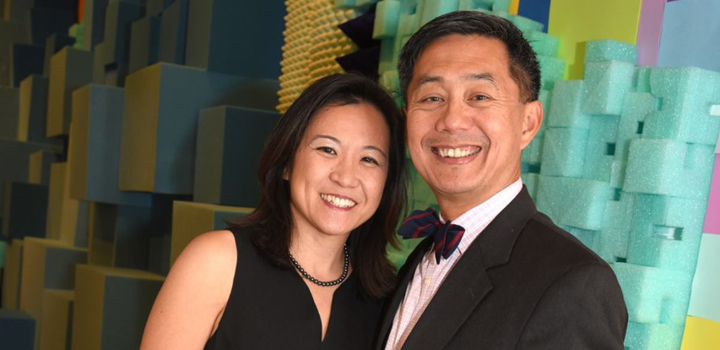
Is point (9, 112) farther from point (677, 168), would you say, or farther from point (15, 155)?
point (677, 168)

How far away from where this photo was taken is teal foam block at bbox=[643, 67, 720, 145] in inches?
62.9

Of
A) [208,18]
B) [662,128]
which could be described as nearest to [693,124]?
[662,128]

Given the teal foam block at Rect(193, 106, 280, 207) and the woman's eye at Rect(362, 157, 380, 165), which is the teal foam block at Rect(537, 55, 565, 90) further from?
the teal foam block at Rect(193, 106, 280, 207)

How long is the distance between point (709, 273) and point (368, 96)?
0.87 meters

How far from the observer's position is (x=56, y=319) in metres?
4.73

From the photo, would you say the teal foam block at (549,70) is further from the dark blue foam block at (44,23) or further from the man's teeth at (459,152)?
the dark blue foam block at (44,23)

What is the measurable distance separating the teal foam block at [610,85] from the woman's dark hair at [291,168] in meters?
0.48

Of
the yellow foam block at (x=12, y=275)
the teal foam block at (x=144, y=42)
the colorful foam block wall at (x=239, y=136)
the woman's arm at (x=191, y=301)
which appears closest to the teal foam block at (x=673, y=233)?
the colorful foam block wall at (x=239, y=136)

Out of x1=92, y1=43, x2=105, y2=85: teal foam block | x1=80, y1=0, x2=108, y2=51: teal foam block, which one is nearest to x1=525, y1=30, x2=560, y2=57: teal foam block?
x1=92, y1=43, x2=105, y2=85: teal foam block

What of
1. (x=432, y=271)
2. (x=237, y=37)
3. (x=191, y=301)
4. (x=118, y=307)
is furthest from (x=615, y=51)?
(x=118, y=307)

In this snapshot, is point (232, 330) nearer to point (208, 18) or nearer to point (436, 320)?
point (436, 320)

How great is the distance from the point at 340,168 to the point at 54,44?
5.94 metres

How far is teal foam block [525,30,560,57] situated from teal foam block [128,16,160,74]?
2.96m

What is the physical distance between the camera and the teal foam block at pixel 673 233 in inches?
64.2
